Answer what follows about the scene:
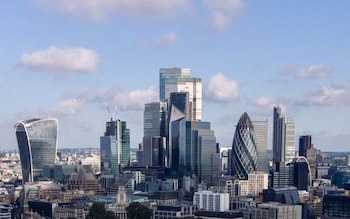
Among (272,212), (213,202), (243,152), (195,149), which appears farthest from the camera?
(195,149)

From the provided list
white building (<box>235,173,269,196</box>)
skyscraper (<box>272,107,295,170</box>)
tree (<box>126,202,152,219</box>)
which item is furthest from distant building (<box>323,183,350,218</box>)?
skyscraper (<box>272,107,295,170</box>)

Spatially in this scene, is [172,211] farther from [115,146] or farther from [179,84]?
[179,84]

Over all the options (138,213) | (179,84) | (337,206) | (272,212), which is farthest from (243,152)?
(179,84)

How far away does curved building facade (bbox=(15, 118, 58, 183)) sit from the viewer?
8762 cm

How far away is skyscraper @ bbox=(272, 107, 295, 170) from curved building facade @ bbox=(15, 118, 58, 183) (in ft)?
130

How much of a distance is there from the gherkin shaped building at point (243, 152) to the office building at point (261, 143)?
32.9ft

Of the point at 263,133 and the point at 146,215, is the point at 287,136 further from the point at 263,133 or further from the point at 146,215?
the point at 146,215

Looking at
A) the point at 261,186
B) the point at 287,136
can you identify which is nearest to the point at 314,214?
the point at 261,186

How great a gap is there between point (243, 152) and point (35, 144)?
2561 centimetres

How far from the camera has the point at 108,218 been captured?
165 feet

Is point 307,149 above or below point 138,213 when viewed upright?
above

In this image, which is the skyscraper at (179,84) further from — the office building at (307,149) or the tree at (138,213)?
the tree at (138,213)

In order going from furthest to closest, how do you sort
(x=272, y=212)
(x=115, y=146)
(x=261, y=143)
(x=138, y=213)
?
1. (x=261, y=143)
2. (x=115, y=146)
3. (x=272, y=212)
4. (x=138, y=213)

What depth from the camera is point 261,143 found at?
106688 mm
